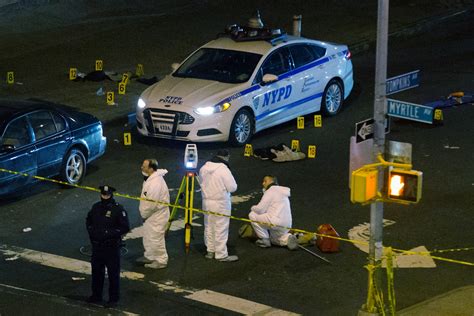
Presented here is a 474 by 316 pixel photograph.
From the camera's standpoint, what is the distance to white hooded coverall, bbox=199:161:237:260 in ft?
46.7

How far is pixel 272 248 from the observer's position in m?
14.7

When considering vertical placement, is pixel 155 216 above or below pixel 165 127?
below

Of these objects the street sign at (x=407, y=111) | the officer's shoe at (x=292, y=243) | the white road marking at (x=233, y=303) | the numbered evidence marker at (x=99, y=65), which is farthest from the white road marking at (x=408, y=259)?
the numbered evidence marker at (x=99, y=65)

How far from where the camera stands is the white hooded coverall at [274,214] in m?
14.6

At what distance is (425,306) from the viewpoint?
1263cm

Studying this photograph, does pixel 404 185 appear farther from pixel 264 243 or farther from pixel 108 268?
pixel 264 243

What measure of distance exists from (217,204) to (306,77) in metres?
7.10

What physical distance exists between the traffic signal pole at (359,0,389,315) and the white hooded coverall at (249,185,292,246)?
109 inches

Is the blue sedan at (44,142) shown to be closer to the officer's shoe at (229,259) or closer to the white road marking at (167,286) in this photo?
the white road marking at (167,286)

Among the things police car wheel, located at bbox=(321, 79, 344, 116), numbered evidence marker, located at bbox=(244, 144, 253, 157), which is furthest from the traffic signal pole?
police car wheel, located at bbox=(321, 79, 344, 116)

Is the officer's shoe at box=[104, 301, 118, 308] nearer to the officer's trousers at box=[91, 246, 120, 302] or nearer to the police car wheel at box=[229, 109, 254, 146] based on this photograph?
the officer's trousers at box=[91, 246, 120, 302]

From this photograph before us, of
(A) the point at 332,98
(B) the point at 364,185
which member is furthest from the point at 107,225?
(A) the point at 332,98

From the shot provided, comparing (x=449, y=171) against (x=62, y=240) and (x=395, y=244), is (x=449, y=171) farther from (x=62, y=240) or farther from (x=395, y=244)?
(x=62, y=240)

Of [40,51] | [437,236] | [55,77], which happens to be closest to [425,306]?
[437,236]
